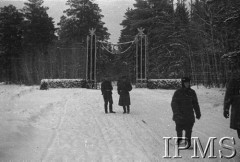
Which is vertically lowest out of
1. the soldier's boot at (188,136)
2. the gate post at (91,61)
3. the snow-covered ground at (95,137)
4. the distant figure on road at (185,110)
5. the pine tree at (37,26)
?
the snow-covered ground at (95,137)

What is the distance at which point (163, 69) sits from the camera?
39344 millimetres

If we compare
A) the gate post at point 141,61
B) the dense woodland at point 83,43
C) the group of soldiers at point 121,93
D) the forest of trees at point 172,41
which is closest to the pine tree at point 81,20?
the dense woodland at point 83,43

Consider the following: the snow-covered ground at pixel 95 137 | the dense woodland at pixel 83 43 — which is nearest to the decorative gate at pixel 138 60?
the dense woodland at pixel 83 43

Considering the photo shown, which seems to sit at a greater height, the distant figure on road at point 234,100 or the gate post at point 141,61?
the gate post at point 141,61

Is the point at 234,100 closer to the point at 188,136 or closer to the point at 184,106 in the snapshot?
the point at 184,106

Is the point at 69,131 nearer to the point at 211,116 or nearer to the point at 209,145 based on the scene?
the point at 209,145

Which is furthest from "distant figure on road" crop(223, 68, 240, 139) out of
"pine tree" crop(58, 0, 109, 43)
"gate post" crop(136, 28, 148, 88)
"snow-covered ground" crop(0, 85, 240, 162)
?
"pine tree" crop(58, 0, 109, 43)

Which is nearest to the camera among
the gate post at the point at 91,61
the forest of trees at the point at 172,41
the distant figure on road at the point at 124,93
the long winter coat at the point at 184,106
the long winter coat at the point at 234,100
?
the long winter coat at the point at 234,100

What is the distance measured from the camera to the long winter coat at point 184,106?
6.43 m

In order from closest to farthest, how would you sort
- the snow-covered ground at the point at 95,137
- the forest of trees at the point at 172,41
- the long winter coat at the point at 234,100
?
the long winter coat at the point at 234,100, the snow-covered ground at the point at 95,137, the forest of trees at the point at 172,41

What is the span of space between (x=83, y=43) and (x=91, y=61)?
1831 centimetres

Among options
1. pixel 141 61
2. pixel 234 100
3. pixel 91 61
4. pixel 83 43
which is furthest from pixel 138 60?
pixel 234 100

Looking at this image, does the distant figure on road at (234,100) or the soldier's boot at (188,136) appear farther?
the soldier's boot at (188,136)

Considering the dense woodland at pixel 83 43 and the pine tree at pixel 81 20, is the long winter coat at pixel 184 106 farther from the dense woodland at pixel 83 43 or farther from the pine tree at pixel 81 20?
the pine tree at pixel 81 20
